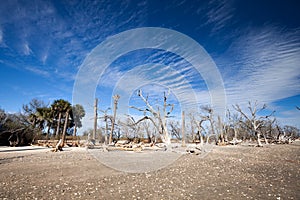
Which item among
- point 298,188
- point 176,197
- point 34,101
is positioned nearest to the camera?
point 176,197

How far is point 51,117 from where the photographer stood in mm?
35062

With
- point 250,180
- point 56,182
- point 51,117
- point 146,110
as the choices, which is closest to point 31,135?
point 51,117

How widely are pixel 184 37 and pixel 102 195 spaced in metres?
6.14

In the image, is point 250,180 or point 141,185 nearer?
point 141,185

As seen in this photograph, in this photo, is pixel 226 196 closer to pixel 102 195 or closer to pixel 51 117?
pixel 102 195

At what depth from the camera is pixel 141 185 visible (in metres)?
4.74

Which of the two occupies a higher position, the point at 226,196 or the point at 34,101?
the point at 34,101

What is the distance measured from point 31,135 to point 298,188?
1287 inches

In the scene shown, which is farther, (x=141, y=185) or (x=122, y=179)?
(x=122, y=179)

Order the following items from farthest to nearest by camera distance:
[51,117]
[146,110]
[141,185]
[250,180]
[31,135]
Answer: [51,117]
[31,135]
[146,110]
[250,180]
[141,185]

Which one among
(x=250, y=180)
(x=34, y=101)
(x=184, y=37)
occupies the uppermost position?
(x=34, y=101)

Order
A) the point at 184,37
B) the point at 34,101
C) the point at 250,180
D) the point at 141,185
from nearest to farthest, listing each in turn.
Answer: the point at 141,185 → the point at 250,180 → the point at 184,37 → the point at 34,101

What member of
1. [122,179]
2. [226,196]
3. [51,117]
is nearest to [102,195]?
[122,179]

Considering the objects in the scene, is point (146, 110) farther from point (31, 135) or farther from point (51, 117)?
point (51, 117)
